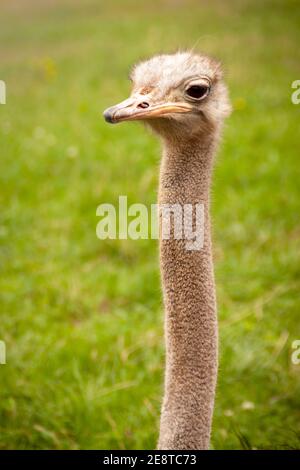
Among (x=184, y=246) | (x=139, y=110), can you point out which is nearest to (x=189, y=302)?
(x=184, y=246)

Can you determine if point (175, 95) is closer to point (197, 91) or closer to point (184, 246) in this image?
point (197, 91)

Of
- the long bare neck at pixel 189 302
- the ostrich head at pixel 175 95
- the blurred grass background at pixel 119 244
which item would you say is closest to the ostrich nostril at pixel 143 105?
the ostrich head at pixel 175 95

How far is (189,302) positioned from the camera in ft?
4.57

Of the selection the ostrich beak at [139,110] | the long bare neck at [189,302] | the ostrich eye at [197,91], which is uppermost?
the ostrich eye at [197,91]

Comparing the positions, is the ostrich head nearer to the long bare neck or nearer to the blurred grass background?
the long bare neck

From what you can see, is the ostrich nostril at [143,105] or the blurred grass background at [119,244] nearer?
the ostrich nostril at [143,105]

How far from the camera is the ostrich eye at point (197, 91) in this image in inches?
53.4

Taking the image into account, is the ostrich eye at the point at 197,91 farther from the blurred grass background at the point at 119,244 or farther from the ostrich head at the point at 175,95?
the blurred grass background at the point at 119,244

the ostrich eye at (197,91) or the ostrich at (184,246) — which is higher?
the ostrich eye at (197,91)

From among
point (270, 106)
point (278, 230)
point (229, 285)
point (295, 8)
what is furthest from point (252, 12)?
point (229, 285)

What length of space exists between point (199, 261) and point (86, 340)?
1.36 m

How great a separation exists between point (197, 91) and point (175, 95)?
0.05m

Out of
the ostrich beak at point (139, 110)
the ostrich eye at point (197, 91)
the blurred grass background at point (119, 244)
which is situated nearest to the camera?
the ostrich beak at point (139, 110)

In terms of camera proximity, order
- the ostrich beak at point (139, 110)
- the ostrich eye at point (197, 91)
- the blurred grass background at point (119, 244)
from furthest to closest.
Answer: the blurred grass background at point (119, 244), the ostrich eye at point (197, 91), the ostrich beak at point (139, 110)
